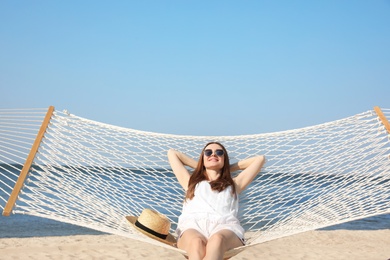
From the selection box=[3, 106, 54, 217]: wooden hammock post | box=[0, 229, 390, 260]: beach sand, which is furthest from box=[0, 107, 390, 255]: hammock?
box=[0, 229, 390, 260]: beach sand

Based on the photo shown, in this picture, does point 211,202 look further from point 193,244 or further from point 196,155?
point 196,155

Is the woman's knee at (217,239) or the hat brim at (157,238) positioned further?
the hat brim at (157,238)

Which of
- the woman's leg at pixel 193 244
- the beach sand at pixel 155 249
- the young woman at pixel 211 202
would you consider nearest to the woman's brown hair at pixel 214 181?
the young woman at pixel 211 202

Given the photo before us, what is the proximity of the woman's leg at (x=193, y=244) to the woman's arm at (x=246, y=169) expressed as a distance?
1.37 feet

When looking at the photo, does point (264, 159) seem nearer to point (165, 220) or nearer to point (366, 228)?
point (165, 220)

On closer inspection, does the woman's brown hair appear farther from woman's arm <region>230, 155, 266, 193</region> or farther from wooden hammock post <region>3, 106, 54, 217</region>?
wooden hammock post <region>3, 106, 54, 217</region>

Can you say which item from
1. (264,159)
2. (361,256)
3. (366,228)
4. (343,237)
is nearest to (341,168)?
(264,159)

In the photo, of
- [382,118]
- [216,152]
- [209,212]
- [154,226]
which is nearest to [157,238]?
[154,226]

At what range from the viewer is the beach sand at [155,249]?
4.45m

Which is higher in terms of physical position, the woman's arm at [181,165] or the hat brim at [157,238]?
the woman's arm at [181,165]


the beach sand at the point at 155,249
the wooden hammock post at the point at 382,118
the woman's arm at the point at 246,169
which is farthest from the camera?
the beach sand at the point at 155,249

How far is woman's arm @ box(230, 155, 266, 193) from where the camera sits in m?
2.44

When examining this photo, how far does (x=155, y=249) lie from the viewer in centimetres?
475

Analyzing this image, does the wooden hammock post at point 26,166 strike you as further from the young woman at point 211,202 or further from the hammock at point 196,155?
the young woman at point 211,202
